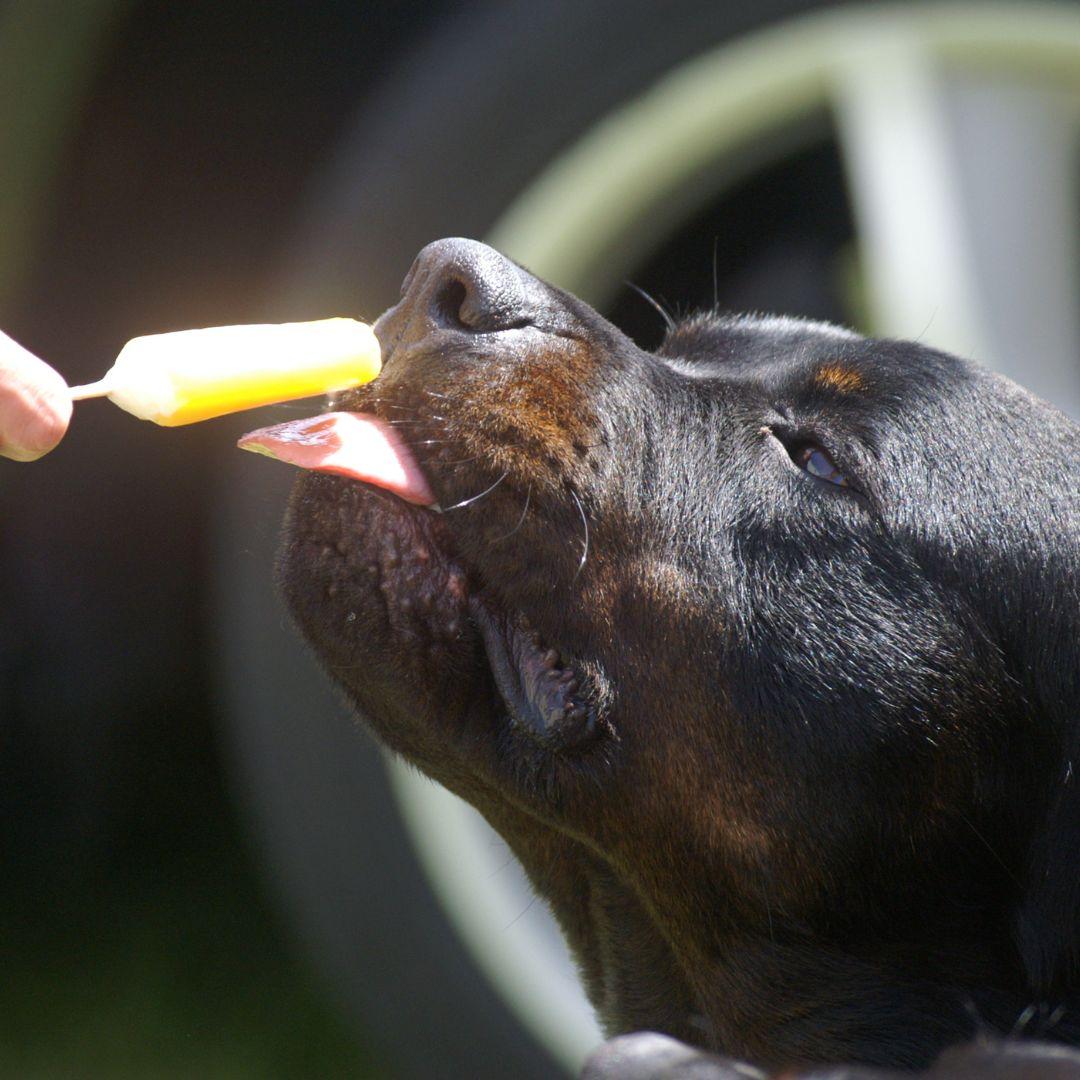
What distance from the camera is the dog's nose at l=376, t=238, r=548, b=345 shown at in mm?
2371

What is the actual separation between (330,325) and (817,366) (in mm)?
806

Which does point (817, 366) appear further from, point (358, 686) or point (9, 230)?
point (9, 230)

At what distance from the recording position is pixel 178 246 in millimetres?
3828

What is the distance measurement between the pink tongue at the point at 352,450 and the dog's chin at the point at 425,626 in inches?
1.4

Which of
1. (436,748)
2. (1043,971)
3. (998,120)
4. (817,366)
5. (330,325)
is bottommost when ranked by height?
(1043,971)

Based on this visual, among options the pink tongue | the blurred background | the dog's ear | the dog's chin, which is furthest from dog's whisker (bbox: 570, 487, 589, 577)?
the blurred background

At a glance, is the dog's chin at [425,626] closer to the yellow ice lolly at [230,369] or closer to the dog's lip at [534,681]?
the dog's lip at [534,681]

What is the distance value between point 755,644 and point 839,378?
0.49 metres

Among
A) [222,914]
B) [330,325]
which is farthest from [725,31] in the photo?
[222,914]

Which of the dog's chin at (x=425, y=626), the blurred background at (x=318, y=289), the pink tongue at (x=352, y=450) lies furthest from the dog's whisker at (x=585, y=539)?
the blurred background at (x=318, y=289)

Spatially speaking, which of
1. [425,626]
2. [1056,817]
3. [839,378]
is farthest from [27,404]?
[1056,817]

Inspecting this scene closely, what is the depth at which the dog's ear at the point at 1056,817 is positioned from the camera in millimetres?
2365

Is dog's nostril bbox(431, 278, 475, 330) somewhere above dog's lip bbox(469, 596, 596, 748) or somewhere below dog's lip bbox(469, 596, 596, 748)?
above

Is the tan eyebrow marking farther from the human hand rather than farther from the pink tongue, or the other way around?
the human hand
